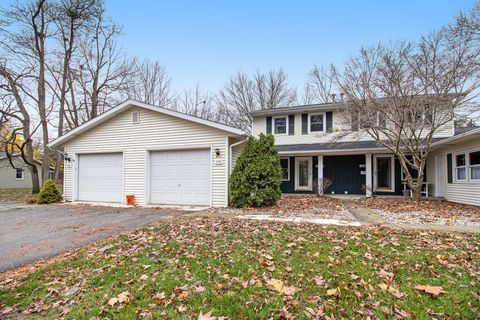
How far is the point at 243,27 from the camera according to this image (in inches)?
626

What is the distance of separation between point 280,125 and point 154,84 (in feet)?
51.4

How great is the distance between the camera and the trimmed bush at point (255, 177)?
9.71m

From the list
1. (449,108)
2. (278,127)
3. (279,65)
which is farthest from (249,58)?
(449,108)

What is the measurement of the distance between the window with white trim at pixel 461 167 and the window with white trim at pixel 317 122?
246 inches

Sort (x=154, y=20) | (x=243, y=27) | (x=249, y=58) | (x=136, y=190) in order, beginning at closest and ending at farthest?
(x=136, y=190), (x=154, y=20), (x=243, y=27), (x=249, y=58)

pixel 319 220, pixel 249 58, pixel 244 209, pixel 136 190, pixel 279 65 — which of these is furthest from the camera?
pixel 279 65

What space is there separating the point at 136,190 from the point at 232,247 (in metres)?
7.93

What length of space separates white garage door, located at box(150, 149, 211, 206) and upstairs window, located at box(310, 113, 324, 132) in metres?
7.63

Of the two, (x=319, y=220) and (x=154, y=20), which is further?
(x=154, y=20)

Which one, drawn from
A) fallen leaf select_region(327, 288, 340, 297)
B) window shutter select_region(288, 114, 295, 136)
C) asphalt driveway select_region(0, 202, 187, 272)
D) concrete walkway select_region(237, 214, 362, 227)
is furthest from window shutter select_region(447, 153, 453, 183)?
asphalt driveway select_region(0, 202, 187, 272)

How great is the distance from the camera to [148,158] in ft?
36.8

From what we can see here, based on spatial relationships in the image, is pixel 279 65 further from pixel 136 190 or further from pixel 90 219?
pixel 90 219

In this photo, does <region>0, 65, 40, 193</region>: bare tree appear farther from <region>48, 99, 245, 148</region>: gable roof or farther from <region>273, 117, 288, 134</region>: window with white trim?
<region>273, 117, 288, 134</region>: window with white trim

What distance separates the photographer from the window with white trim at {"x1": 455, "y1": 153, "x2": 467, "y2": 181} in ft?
36.0
